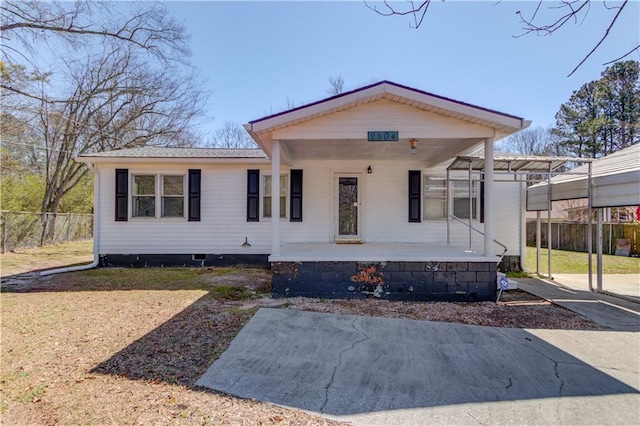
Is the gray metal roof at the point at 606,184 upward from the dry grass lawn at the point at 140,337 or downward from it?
upward

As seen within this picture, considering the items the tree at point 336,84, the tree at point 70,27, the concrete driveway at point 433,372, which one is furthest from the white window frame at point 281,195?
the tree at point 336,84

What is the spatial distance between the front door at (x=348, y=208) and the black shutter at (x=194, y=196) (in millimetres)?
3752

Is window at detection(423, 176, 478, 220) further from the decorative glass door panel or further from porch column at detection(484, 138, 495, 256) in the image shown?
porch column at detection(484, 138, 495, 256)

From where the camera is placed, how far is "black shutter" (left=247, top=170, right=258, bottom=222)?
30.1 ft

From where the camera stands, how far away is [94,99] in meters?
18.9

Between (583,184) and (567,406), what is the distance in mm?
5818

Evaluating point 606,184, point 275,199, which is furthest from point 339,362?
point 606,184

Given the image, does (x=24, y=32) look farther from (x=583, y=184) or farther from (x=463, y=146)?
(x=583, y=184)

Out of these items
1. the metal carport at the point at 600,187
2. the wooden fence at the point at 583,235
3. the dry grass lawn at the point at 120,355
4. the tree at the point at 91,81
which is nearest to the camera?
the dry grass lawn at the point at 120,355

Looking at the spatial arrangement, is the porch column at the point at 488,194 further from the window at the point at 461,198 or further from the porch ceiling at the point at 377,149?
the window at the point at 461,198

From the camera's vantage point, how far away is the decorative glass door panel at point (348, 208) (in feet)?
29.9

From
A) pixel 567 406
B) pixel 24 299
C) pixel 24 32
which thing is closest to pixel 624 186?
pixel 567 406

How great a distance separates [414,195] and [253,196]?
168 inches

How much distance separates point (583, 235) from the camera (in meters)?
14.6
